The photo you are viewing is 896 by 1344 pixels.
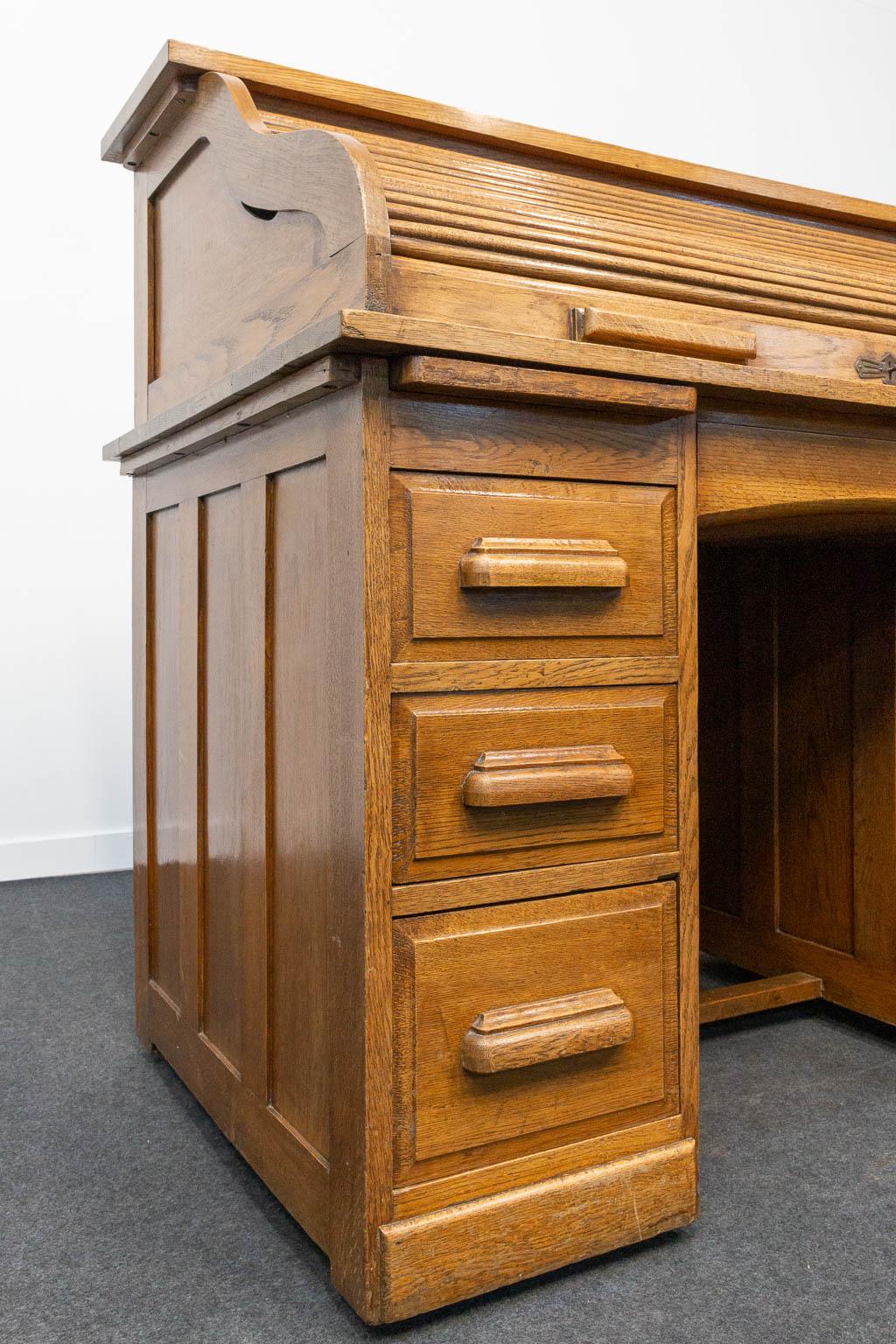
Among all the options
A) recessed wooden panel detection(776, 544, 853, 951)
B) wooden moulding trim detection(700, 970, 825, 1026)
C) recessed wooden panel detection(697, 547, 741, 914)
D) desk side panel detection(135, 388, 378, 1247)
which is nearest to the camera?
desk side panel detection(135, 388, 378, 1247)

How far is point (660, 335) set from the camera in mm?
1182

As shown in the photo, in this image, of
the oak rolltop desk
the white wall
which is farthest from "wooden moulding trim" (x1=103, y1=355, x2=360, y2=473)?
the white wall

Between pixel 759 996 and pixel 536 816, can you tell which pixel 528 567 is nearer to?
pixel 536 816

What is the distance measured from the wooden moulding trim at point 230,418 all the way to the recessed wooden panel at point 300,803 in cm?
7

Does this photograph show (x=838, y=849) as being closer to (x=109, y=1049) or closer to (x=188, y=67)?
(x=109, y=1049)

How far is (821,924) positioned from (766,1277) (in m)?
0.90

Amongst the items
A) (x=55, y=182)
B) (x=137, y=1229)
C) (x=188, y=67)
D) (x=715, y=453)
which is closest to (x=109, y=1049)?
(x=137, y=1229)

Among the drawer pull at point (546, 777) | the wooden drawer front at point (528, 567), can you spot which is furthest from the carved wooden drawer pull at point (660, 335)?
the drawer pull at point (546, 777)

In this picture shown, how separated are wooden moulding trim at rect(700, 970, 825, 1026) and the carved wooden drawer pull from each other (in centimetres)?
102

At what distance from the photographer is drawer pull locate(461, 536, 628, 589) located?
3.34 feet

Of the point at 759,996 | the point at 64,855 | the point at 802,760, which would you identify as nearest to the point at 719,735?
the point at 802,760

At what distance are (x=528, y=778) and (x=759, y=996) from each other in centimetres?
96

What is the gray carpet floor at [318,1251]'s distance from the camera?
1.02 meters

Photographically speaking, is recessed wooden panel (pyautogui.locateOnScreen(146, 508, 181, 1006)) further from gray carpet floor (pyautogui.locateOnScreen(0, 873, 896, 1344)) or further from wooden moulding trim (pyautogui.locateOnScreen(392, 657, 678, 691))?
wooden moulding trim (pyautogui.locateOnScreen(392, 657, 678, 691))
